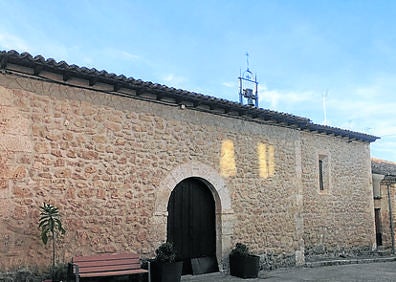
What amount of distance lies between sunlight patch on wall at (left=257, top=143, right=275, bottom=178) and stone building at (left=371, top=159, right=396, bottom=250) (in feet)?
21.5

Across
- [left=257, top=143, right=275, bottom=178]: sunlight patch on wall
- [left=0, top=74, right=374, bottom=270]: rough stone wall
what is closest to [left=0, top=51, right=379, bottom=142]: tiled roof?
[left=0, top=74, right=374, bottom=270]: rough stone wall

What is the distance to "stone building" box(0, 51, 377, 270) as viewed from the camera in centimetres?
669

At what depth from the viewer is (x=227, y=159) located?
31.7ft

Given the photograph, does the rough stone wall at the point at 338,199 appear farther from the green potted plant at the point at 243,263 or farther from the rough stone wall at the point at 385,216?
the green potted plant at the point at 243,263

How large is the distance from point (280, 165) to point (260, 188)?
40.6 inches

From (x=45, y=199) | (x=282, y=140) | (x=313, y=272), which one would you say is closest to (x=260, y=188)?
(x=282, y=140)

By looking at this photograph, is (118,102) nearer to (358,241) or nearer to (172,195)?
(172,195)

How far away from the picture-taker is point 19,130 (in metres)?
6.71

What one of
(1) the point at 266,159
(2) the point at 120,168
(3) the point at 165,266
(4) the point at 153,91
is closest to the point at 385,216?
(1) the point at 266,159

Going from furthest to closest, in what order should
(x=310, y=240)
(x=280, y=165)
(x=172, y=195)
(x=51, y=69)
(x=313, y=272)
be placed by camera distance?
(x=310, y=240) < (x=280, y=165) < (x=313, y=272) < (x=172, y=195) < (x=51, y=69)

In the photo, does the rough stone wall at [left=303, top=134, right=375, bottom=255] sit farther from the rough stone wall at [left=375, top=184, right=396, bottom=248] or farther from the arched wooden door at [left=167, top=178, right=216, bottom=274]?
the arched wooden door at [left=167, top=178, right=216, bottom=274]

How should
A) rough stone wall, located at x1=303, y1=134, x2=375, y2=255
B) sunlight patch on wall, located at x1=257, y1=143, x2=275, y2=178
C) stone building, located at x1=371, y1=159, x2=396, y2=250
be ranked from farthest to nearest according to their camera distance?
stone building, located at x1=371, y1=159, x2=396, y2=250 < rough stone wall, located at x1=303, y1=134, x2=375, y2=255 < sunlight patch on wall, located at x1=257, y1=143, x2=275, y2=178

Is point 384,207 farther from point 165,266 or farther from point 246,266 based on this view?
point 165,266

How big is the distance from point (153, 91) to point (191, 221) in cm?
309
